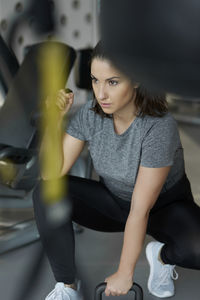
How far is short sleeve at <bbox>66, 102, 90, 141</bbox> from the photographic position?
1196 millimetres

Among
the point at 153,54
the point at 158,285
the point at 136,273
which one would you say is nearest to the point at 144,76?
the point at 153,54

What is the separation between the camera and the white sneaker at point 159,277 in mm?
1295

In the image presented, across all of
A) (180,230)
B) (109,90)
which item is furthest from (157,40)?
(180,230)

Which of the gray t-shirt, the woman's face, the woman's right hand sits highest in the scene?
the woman's face

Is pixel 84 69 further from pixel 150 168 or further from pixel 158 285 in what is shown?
pixel 158 285

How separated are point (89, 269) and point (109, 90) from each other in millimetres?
1009

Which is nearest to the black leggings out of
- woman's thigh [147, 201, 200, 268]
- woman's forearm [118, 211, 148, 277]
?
woman's thigh [147, 201, 200, 268]

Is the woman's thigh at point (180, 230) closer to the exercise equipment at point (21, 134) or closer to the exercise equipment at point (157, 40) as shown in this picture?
the exercise equipment at point (21, 134)

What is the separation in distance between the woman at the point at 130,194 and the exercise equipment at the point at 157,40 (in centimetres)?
78

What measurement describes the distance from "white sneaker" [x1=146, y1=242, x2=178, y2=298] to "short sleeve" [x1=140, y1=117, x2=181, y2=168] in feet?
1.28

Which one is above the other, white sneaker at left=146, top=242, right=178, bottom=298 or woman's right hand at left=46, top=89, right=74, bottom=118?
woman's right hand at left=46, top=89, right=74, bottom=118

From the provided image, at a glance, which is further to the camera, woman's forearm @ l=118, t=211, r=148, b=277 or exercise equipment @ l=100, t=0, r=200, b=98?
woman's forearm @ l=118, t=211, r=148, b=277

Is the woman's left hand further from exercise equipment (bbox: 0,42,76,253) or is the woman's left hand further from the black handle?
exercise equipment (bbox: 0,42,76,253)

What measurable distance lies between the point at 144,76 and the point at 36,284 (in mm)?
1286
